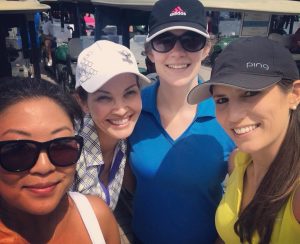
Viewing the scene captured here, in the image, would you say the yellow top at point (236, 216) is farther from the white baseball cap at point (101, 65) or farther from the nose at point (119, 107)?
the white baseball cap at point (101, 65)

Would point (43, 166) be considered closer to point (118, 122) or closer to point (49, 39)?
point (118, 122)

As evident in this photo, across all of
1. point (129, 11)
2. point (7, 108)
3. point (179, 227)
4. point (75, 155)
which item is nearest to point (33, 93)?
point (7, 108)

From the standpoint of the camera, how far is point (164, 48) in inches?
79.7

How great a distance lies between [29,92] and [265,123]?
101 cm

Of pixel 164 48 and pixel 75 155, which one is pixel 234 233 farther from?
pixel 164 48

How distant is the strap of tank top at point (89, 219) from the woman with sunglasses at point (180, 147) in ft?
2.09

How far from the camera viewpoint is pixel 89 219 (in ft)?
4.66

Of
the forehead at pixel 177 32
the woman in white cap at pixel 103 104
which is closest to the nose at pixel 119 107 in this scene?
the woman in white cap at pixel 103 104

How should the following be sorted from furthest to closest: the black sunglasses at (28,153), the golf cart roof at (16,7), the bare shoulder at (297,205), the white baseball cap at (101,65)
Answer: the golf cart roof at (16,7), the white baseball cap at (101,65), the bare shoulder at (297,205), the black sunglasses at (28,153)

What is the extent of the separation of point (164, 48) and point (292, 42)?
7.54 m

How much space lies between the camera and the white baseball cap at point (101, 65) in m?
1.83

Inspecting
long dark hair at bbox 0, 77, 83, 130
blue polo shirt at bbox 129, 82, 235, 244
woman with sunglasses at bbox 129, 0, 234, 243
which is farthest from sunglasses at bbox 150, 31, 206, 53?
long dark hair at bbox 0, 77, 83, 130

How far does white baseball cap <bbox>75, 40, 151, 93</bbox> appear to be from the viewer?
1827 mm

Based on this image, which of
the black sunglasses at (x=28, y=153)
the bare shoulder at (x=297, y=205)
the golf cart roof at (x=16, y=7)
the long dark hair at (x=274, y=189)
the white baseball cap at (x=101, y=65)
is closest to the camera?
the black sunglasses at (x=28, y=153)
